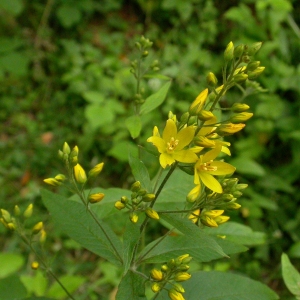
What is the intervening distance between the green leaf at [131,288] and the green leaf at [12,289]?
82 centimetres

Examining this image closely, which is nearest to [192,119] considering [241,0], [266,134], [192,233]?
[192,233]

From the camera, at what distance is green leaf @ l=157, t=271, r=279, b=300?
181cm

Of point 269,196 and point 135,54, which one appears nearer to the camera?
point 269,196

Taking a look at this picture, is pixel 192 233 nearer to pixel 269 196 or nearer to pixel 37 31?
pixel 269 196

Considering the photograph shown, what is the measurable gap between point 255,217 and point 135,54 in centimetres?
275

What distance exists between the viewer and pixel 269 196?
13.4 feet

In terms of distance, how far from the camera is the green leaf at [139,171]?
1661 mm

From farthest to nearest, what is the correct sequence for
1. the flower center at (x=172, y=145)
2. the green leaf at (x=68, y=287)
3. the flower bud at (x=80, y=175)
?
the green leaf at (x=68, y=287), the flower bud at (x=80, y=175), the flower center at (x=172, y=145)

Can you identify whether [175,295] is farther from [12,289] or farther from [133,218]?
[12,289]

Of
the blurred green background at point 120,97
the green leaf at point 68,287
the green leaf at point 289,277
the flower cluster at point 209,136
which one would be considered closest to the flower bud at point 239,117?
the flower cluster at point 209,136

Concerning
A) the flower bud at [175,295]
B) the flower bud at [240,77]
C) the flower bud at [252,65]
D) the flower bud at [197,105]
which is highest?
the flower bud at [252,65]

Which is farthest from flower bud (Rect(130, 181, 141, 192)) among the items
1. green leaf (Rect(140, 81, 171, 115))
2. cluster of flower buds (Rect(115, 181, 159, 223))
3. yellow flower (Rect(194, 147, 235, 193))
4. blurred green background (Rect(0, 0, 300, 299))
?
blurred green background (Rect(0, 0, 300, 299))

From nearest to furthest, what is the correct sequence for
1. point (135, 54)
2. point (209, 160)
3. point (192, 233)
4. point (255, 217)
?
1. point (192, 233)
2. point (209, 160)
3. point (255, 217)
4. point (135, 54)

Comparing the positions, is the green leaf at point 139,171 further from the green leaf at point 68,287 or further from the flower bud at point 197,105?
the green leaf at point 68,287
